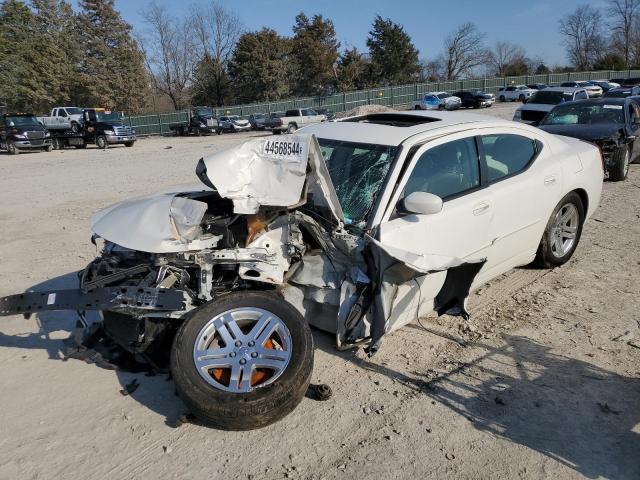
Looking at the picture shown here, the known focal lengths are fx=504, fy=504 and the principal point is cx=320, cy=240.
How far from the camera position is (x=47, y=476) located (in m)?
2.71

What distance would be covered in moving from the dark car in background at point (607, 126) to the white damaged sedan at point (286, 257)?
21.9 feet

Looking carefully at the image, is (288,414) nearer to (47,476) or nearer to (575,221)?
(47,476)

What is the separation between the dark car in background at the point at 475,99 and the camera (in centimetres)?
4162

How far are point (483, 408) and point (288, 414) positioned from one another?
1220 mm

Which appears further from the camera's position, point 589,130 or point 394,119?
point 589,130

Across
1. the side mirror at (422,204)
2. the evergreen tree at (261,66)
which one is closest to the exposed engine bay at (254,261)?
the side mirror at (422,204)

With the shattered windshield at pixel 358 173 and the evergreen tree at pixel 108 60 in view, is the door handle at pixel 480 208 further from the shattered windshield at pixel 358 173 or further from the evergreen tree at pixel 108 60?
the evergreen tree at pixel 108 60

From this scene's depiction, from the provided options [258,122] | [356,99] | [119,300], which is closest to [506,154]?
[119,300]

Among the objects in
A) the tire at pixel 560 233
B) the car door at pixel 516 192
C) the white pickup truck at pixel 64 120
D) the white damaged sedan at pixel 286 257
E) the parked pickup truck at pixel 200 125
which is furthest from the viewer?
the parked pickup truck at pixel 200 125

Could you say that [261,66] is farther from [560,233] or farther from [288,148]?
[288,148]

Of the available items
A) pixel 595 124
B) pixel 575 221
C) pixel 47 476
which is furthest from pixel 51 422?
pixel 595 124

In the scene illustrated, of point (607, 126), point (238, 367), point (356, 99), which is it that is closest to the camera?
point (238, 367)

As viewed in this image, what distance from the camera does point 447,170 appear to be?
13.4 feet

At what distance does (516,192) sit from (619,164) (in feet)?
22.6
